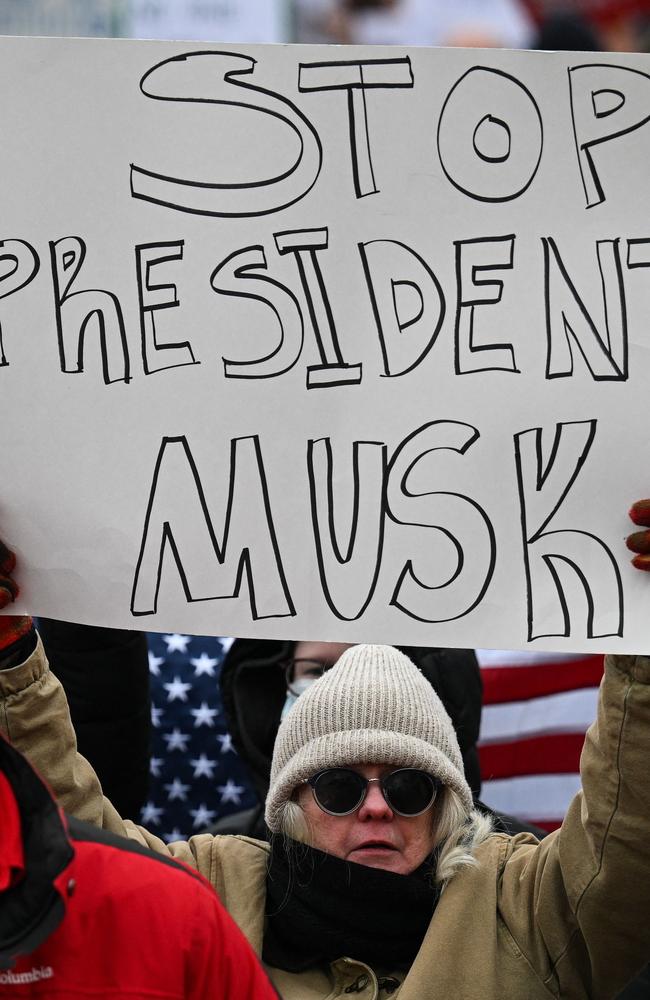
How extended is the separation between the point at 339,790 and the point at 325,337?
0.87 meters

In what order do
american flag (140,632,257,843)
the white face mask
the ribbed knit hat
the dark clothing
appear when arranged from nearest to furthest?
1. the ribbed knit hat
2. the dark clothing
3. the white face mask
4. american flag (140,632,257,843)

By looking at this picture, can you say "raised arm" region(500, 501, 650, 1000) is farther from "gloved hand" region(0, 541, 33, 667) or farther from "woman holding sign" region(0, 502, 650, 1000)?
"gloved hand" region(0, 541, 33, 667)

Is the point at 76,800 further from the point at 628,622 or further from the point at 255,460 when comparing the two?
the point at 628,622

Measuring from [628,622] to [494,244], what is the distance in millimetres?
722

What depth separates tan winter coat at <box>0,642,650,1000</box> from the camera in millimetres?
2551

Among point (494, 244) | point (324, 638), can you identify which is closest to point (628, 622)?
point (324, 638)

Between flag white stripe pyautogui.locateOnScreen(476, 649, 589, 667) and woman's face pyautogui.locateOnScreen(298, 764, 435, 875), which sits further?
flag white stripe pyautogui.locateOnScreen(476, 649, 589, 667)

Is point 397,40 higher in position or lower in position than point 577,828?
higher

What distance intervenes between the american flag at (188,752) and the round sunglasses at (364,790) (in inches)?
52.1

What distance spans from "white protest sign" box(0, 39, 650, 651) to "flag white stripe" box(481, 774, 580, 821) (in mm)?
1831

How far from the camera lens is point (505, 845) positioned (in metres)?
2.91

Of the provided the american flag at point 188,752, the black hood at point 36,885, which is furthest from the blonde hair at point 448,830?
the american flag at point 188,752

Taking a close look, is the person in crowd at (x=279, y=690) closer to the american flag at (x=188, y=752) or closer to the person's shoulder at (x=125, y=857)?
the american flag at (x=188, y=752)

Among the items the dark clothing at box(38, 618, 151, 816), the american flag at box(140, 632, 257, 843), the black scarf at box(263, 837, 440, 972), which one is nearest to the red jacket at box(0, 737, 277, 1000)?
the black scarf at box(263, 837, 440, 972)
